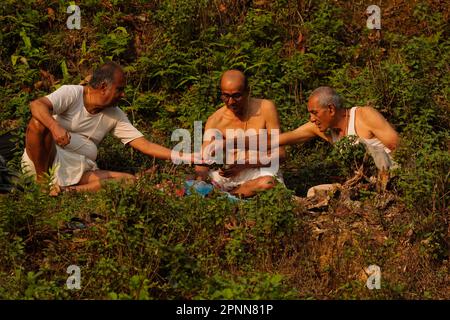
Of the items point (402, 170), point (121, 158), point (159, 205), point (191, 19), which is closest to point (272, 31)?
point (191, 19)

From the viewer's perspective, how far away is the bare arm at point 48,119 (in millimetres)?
9413

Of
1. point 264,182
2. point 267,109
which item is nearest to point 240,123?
point 267,109

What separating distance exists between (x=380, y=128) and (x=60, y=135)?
8.89 ft

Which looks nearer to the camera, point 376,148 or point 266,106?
point 376,148

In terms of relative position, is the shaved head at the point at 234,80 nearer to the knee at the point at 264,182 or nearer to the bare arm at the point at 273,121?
the bare arm at the point at 273,121

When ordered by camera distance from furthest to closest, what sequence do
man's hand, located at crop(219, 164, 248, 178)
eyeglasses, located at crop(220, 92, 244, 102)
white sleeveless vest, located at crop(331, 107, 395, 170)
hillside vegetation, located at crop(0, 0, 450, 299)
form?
man's hand, located at crop(219, 164, 248, 178) → eyeglasses, located at crop(220, 92, 244, 102) → white sleeveless vest, located at crop(331, 107, 395, 170) → hillside vegetation, located at crop(0, 0, 450, 299)

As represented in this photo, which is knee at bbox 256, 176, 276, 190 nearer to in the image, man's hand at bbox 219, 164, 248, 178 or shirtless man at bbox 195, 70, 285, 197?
shirtless man at bbox 195, 70, 285, 197

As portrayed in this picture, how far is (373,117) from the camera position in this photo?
10289 millimetres

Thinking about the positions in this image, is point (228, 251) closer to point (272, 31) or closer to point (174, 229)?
point (174, 229)

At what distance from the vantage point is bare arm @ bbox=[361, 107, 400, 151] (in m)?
10.2

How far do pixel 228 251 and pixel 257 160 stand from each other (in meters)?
1.97

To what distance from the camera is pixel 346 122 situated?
10.4 meters

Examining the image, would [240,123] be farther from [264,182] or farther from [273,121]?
[264,182]

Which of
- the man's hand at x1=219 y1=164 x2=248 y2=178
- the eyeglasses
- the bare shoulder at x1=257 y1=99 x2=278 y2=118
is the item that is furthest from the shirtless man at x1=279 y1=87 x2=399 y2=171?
the eyeglasses
